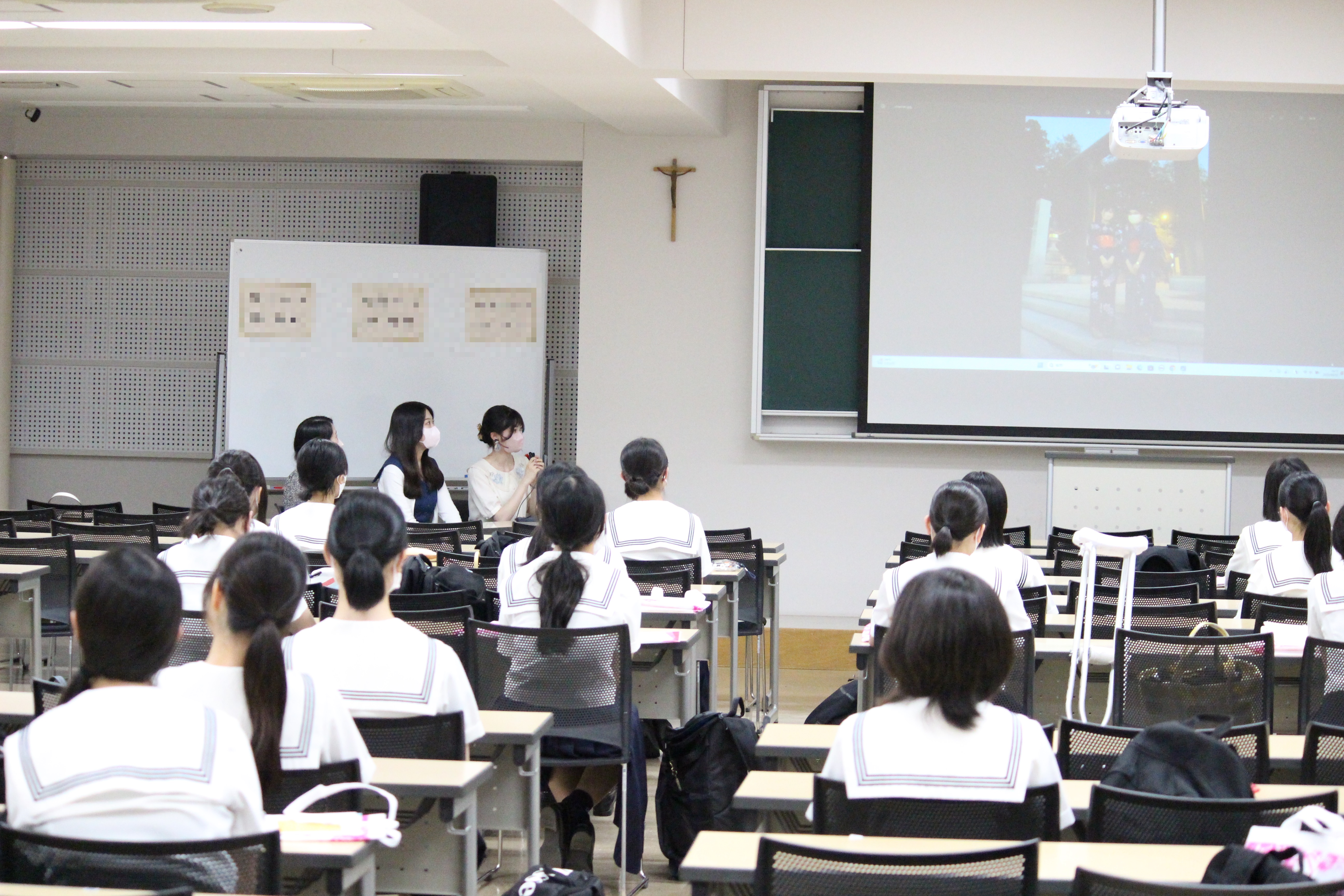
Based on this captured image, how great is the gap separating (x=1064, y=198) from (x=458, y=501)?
3.92 metres

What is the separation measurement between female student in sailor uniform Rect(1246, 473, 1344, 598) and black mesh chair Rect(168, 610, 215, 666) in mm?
3136

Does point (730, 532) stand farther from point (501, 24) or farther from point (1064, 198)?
point (1064, 198)

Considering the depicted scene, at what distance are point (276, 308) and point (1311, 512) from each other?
225 inches

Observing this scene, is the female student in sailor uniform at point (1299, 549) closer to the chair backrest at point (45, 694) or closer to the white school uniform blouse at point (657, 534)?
the white school uniform blouse at point (657, 534)

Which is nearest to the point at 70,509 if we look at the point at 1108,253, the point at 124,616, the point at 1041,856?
the point at 124,616

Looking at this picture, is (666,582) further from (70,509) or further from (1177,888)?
(70,509)

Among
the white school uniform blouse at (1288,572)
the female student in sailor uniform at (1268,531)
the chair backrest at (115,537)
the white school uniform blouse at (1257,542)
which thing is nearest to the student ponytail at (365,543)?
the chair backrest at (115,537)

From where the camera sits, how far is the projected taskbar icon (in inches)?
299

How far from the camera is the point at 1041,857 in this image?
83.9 inches

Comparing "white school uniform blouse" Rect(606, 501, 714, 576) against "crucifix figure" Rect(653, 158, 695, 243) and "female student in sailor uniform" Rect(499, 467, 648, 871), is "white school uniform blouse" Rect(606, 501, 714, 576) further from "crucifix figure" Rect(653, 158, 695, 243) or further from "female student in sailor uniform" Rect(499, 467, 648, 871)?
"crucifix figure" Rect(653, 158, 695, 243)

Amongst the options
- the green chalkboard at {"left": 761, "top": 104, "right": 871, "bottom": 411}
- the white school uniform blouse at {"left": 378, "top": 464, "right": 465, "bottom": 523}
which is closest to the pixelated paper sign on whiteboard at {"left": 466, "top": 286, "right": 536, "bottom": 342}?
the green chalkboard at {"left": 761, "top": 104, "right": 871, "bottom": 411}

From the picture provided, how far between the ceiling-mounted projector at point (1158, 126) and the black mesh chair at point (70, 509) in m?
4.51

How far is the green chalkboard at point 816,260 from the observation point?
771 cm

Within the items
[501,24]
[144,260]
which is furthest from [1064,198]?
[144,260]
